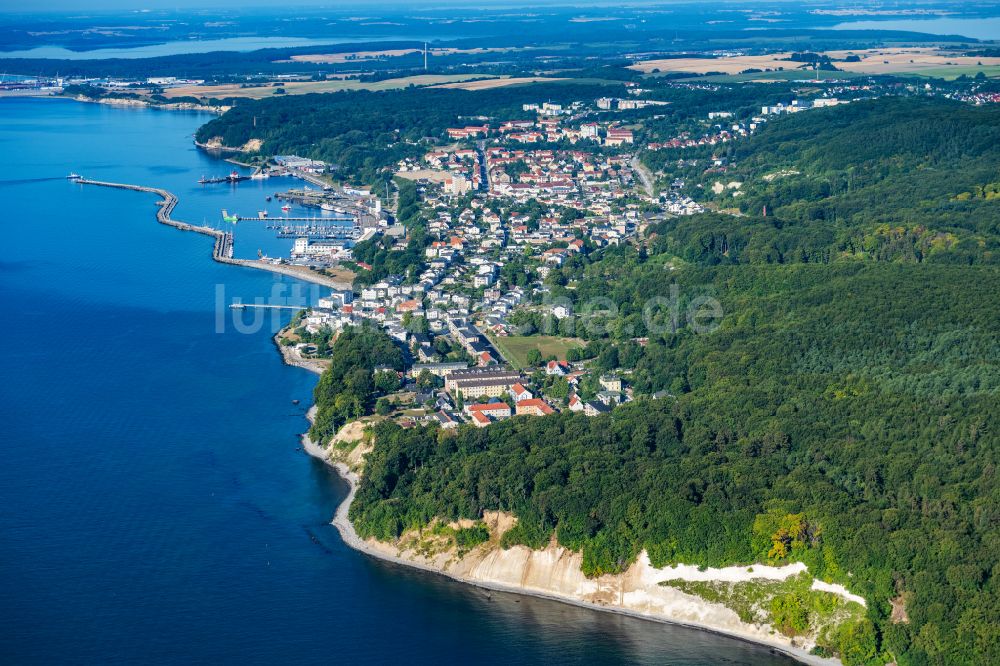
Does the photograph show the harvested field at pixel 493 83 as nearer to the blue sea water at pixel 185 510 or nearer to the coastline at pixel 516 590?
the blue sea water at pixel 185 510

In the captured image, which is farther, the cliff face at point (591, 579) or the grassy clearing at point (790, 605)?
the cliff face at point (591, 579)

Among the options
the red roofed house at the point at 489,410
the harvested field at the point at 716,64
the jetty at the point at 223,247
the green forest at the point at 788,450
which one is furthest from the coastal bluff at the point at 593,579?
the harvested field at the point at 716,64

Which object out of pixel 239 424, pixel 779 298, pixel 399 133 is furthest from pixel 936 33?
pixel 239 424

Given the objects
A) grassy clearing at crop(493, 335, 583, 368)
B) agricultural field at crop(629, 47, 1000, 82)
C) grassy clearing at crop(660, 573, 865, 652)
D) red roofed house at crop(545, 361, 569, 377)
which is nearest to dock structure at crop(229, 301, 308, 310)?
grassy clearing at crop(493, 335, 583, 368)

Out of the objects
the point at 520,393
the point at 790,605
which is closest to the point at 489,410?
the point at 520,393

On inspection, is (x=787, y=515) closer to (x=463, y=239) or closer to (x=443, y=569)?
(x=443, y=569)

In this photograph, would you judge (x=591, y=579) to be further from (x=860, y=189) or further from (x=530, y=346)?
(x=860, y=189)
